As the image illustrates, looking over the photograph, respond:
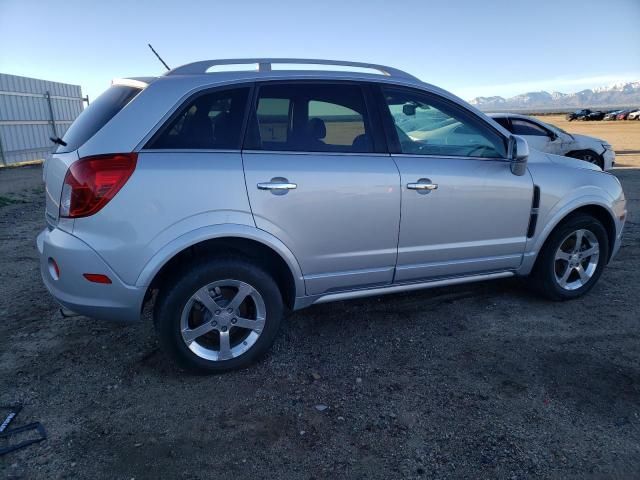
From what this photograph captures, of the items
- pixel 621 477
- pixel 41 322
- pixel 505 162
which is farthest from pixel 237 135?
pixel 621 477

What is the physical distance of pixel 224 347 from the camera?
9.89 feet

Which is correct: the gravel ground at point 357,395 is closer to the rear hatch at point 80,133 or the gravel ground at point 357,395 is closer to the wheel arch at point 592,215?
the wheel arch at point 592,215

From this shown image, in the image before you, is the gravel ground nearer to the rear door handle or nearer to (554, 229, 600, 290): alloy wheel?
(554, 229, 600, 290): alloy wheel

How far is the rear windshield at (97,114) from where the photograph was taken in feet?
9.40

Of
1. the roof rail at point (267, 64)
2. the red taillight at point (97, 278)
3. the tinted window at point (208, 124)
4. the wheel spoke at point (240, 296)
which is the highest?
the roof rail at point (267, 64)

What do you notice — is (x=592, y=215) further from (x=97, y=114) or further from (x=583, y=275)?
(x=97, y=114)

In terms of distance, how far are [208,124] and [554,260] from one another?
9.97 feet

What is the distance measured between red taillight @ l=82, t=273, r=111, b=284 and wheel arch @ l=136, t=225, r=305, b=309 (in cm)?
17

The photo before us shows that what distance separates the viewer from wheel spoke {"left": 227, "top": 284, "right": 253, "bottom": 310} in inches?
117

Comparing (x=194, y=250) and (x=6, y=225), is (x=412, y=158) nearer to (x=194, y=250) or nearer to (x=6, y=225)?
(x=194, y=250)

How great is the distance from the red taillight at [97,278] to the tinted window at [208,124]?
0.81 meters

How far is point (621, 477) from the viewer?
2.19 meters

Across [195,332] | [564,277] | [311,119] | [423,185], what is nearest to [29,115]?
[311,119]

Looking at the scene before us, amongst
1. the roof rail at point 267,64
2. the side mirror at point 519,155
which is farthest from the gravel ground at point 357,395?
the roof rail at point 267,64
